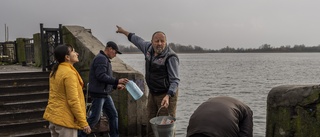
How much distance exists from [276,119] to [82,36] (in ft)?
20.6

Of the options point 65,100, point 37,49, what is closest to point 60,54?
point 65,100

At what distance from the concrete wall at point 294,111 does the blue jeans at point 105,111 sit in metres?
2.85

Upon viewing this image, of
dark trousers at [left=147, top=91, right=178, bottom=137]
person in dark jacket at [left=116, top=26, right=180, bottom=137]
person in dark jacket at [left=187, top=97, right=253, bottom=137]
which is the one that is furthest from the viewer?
dark trousers at [left=147, top=91, right=178, bottom=137]

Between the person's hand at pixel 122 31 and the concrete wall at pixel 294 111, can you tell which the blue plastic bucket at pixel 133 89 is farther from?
the concrete wall at pixel 294 111

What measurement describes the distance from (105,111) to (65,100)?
2055mm

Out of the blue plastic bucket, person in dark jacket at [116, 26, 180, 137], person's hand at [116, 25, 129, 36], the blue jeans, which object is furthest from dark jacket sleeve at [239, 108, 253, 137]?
person's hand at [116, 25, 129, 36]

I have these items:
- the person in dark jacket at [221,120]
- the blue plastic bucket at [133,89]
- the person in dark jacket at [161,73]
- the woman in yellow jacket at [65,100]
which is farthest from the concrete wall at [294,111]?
the woman in yellow jacket at [65,100]

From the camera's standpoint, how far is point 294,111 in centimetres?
421

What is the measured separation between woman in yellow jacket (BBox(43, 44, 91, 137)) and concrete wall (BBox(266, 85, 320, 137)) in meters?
2.50

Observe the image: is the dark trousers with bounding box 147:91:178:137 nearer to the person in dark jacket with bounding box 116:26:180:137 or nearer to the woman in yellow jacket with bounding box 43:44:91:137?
the person in dark jacket with bounding box 116:26:180:137

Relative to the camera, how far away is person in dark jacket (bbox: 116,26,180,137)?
16.7 ft

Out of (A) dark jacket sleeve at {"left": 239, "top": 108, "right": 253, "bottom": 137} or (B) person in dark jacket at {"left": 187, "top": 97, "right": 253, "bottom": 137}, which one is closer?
(B) person in dark jacket at {"left": 187, "top": 97, "right": 253, "bottom": 137}

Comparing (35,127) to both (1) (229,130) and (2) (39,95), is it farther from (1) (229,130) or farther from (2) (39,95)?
(1) (229,130)

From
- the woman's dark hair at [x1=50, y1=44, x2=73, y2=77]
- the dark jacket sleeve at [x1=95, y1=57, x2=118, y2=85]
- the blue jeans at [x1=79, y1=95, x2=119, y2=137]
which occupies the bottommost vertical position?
the blue jeans at [x1=79, y1=95, x2=119, y2=137]
